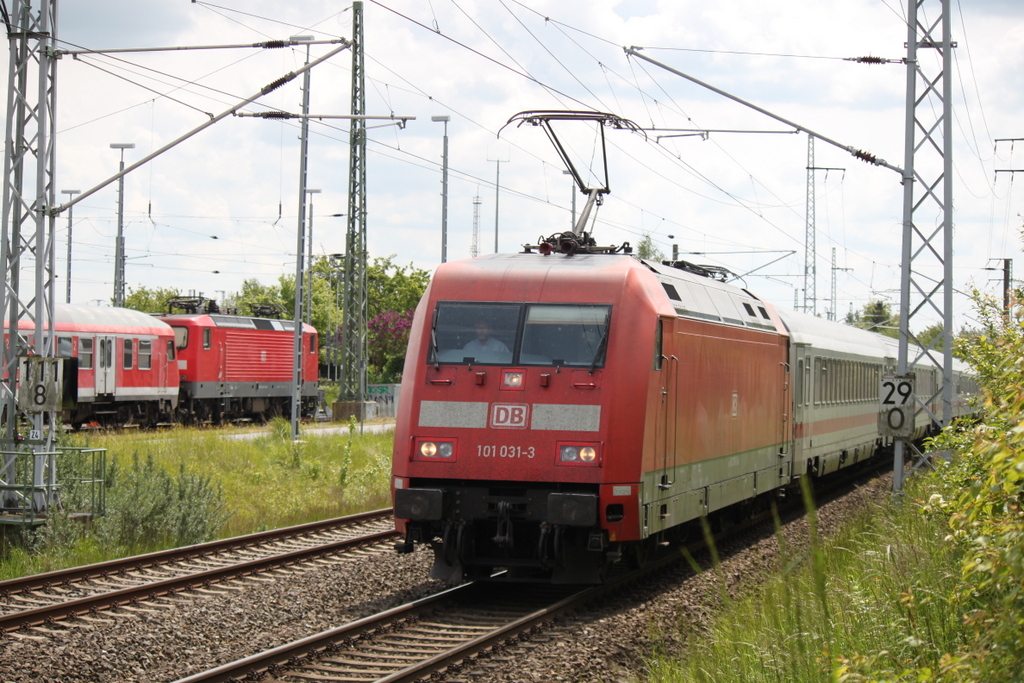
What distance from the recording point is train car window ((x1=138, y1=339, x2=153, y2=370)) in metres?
31.7

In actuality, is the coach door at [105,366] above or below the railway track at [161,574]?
above

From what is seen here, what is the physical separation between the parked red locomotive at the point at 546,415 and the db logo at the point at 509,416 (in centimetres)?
1

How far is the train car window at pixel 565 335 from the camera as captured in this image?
10250mm

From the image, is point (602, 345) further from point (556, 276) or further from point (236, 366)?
point (236, 366)

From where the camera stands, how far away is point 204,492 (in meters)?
15.3

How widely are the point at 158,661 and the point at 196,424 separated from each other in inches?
1068

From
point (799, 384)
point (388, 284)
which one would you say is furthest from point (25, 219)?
point (388, 284)

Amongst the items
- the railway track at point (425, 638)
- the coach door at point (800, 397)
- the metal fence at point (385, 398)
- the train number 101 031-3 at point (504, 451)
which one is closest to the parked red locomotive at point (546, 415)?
the train number 101 031-3 at point (504, 451)

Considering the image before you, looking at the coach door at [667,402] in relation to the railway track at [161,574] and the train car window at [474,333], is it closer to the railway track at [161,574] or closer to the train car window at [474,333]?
the train car window at [474,333]

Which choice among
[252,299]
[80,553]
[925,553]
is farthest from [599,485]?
[252,299]

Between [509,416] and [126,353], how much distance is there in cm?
2362

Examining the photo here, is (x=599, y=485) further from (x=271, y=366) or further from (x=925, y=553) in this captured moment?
(x=271, y=366)

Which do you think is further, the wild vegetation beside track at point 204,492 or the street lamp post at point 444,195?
the street lamp post at point 444,195

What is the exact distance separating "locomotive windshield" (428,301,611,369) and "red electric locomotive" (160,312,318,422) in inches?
954
